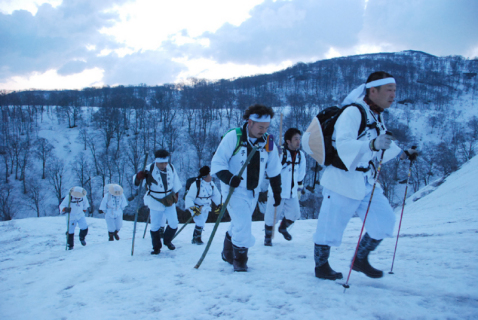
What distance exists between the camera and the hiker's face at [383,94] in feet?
9.48

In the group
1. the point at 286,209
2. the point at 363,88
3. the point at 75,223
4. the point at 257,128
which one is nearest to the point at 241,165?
the point at 257,128

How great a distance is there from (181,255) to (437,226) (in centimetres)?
559

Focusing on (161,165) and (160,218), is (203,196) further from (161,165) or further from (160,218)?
(161,165)

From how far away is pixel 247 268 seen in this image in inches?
149

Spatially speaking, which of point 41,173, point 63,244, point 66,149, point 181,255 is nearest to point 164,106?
point 66,149

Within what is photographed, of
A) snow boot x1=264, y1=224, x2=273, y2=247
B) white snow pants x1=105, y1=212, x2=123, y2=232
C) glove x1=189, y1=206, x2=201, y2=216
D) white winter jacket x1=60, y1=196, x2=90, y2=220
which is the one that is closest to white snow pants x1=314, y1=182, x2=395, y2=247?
snow boot x1=264, y1=224, x2=273, y2=247

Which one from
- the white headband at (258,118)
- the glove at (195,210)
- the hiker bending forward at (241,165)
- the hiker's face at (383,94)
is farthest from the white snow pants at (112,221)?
the hiker's face at (383,94)

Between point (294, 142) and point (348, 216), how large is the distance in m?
2.95

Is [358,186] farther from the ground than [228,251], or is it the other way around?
[358,186]

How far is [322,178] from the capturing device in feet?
10.4

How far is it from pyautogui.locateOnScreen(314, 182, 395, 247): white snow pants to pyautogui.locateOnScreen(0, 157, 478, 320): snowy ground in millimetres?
508

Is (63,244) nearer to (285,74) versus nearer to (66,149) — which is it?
(66,149)

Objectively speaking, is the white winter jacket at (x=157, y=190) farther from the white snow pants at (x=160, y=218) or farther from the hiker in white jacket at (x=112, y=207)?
the hiker in white jacket at (x=112, y=207)

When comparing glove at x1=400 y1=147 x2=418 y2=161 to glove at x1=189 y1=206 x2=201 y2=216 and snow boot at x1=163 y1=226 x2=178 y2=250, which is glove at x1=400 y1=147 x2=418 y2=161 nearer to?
snow boot at x1=163 y1=226 x2=178 y2=250
